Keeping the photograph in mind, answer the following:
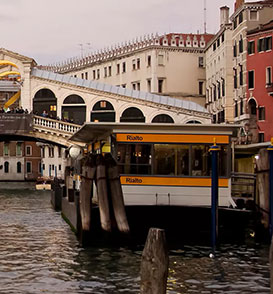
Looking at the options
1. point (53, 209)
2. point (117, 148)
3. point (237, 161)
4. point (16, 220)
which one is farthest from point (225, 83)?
point (117, 148)

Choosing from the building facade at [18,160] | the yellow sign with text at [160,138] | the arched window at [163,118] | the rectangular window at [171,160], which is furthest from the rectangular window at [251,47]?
the building facade at [18,160]

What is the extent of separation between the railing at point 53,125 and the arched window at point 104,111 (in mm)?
3931

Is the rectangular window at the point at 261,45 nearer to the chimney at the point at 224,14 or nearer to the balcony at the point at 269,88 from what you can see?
the balcony at the point at 269,88

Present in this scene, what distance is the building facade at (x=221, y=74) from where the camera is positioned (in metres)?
45.2

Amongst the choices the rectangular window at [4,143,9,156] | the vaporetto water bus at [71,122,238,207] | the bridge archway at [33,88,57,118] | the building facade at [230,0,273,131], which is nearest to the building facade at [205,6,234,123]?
the building facade at [230,0,273,131]

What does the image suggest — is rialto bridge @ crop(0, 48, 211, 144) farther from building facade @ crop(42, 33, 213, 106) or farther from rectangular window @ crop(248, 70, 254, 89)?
building facade @ crop(42, 33, 213, 106)

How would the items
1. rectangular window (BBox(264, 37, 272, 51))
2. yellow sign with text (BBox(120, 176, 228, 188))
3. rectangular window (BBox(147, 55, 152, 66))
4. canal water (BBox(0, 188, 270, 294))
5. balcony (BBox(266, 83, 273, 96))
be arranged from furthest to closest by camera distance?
rectangular window (BBox(147, 55, 152, 66)) → rectangular window (BBox(264, 37, 272, 51)) → balcony (BBox(266, 83, 273, 96)) → yellow sign with text (BBox(120, 176, 228, 188)) → canal water (BBox(0, 188, 270, 294))

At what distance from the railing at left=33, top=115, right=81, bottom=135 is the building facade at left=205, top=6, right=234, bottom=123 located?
31.1 ft

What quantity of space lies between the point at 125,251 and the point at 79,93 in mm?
32790

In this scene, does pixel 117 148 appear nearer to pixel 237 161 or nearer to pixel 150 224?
pixel 150 224

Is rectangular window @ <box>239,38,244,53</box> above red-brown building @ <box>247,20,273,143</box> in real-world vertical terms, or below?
above

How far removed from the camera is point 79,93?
45.7 meters

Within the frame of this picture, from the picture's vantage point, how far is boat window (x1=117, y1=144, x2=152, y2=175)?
15125mm

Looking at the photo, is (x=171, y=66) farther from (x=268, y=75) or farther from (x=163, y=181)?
(x=163, y=181)
